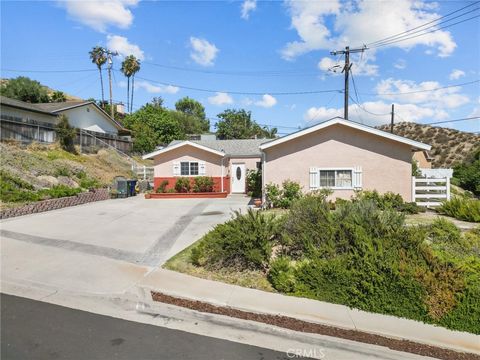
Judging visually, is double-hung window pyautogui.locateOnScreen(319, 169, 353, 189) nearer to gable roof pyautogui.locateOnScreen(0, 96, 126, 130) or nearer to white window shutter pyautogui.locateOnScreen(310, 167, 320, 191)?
white window shutter pyautogui.locateOnScreen(310, 167, 320, 191)

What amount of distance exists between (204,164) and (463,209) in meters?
14.2

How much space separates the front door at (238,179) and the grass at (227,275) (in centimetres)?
1471

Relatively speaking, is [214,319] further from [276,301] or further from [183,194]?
[183,194]

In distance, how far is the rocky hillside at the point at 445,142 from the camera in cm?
4644

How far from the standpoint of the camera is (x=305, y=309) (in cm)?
524

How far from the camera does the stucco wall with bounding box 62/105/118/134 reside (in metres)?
30.2

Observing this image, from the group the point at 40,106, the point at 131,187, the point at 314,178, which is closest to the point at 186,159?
the point at 131,187

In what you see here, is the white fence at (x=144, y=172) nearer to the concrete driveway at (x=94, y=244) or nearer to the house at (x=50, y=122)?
the house at (x=50, y=122)

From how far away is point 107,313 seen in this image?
16.5 ft

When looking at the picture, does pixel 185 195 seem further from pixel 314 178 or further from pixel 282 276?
pixel 282 276

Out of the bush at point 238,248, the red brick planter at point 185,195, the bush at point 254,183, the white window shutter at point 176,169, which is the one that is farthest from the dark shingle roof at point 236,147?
the bush at point 238,248

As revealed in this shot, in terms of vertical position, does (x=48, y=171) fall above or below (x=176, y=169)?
below

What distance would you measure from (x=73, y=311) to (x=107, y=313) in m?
0.51

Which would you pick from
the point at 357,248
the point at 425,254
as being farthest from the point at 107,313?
the point at 425,254
